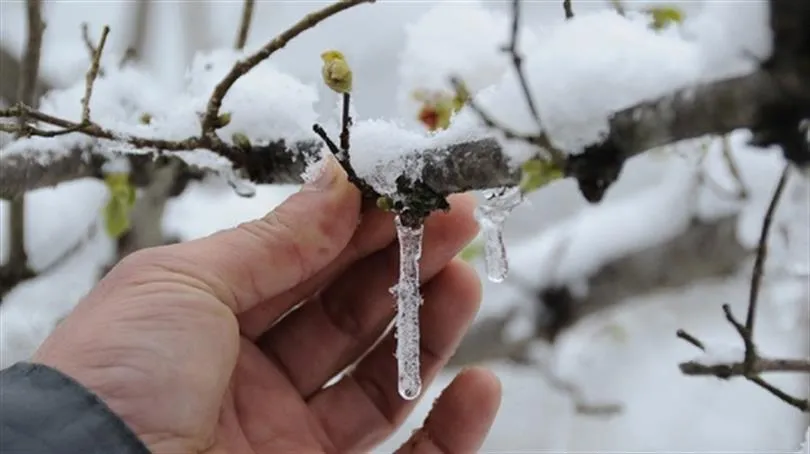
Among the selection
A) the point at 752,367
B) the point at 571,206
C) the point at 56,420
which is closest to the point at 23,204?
the point at 56,420

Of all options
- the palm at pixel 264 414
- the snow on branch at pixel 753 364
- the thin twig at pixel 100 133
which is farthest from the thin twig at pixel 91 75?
the snow on branch at pixel 753 364

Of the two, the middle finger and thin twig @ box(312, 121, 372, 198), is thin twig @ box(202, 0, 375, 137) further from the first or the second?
the middle finger

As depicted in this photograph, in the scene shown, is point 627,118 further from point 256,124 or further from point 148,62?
point 148,62

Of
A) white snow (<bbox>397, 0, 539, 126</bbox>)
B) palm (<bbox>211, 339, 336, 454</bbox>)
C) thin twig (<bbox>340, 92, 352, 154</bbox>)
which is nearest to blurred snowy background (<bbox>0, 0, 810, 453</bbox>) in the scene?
white snow (<bbox>397, 0, 539, 126</bbox>)

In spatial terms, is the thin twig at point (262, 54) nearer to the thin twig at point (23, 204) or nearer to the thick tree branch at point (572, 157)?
the thick tree branch at point (572, 157)

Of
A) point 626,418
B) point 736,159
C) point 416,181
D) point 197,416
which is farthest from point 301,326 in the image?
point 626,418

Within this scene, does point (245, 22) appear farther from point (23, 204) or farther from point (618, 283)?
point (618, 283)
